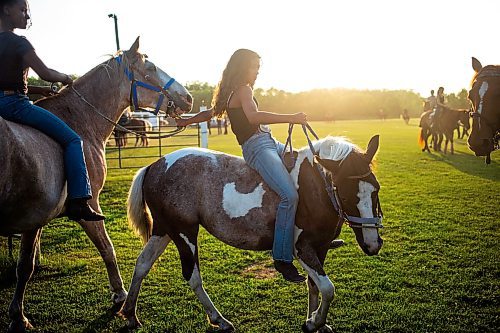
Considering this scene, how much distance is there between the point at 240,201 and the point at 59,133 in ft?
5.24

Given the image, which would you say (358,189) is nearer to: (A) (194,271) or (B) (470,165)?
(A) (194,271)

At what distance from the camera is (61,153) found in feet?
11.0

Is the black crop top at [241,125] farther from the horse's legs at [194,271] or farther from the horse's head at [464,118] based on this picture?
the horse's head at [464,118]

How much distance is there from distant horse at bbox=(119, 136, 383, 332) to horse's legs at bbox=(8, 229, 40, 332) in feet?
3.25

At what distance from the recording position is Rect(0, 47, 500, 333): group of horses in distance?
10.3ft

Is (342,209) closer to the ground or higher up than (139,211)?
higher up

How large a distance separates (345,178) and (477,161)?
14501 mm

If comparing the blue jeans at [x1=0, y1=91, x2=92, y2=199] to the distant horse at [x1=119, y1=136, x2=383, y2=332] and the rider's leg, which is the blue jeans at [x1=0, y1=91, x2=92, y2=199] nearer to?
the rider's leg

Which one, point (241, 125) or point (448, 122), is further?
point (448, 122)

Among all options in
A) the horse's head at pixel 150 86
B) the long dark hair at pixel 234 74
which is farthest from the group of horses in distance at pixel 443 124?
the long dark hair at pixel 234 74

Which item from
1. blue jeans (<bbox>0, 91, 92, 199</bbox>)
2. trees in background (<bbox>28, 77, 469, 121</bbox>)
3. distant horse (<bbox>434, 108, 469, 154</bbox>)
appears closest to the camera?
blue jeans (<bbox>0, 91, 92, 199</bbox>)

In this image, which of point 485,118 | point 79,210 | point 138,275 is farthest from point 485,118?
point 79,210

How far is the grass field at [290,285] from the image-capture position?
157 inches

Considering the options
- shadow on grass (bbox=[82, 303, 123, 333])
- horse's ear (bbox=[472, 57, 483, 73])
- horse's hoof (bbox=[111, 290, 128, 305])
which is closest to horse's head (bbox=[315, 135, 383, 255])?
shadow on grass (bbox=[82, 303, 123, 333])
